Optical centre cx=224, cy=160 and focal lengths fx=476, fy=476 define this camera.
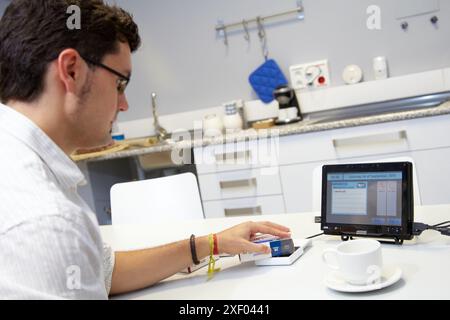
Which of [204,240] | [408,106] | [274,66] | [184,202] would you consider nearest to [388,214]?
[204,240]

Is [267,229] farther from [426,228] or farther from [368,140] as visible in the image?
[368,140]

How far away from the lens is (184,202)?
1787mm

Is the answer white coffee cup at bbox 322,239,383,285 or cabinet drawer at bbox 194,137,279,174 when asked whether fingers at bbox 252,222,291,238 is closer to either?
white coffee cup at bbox 322,239,383,285

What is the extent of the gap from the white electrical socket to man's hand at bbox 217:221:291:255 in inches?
83.3

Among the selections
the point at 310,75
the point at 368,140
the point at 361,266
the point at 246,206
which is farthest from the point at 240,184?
the point at 361,266

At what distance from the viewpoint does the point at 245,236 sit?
3.50 feet

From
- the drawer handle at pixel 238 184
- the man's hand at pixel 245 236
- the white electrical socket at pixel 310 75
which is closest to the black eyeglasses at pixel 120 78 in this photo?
the man's hand at pixel 245 236

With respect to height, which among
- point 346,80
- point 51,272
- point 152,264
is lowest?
point 152,264

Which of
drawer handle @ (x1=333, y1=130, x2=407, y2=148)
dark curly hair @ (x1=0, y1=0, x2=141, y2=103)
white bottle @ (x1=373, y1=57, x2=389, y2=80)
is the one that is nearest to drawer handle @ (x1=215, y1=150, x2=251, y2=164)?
drawer handle @ (x1=333, y1=130, x2=407, y2=148)

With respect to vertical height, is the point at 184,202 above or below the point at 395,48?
below

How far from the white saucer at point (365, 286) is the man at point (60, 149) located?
20 cm

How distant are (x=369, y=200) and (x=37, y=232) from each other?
70 cm
